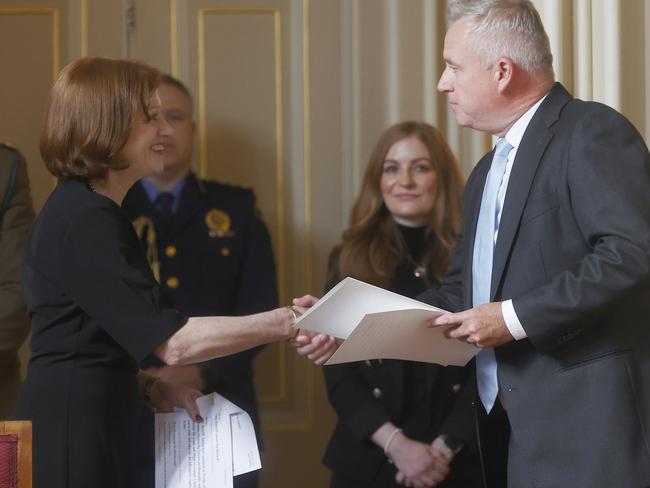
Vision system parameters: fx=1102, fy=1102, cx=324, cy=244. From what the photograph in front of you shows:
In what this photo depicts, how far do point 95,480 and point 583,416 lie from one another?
0.92m

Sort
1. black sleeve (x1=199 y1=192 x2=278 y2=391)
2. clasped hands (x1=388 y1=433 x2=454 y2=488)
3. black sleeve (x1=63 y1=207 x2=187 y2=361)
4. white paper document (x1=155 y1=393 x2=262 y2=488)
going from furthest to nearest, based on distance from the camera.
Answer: black sleeve (x1=199 y1=192 x2=278 y2=391), clasped hands (x1=388 y1=433 x2=454 y2=488), white paper document (x1=155 y1=393 x2=262 y2=488), black sleeve (x1=63 y1=207 x2=187 y2=361)

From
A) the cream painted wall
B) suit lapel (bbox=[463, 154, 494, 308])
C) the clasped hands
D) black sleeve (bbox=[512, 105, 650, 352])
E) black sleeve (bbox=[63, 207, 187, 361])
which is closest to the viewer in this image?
black sleeve (bbox=[512, 105, 650, 352])

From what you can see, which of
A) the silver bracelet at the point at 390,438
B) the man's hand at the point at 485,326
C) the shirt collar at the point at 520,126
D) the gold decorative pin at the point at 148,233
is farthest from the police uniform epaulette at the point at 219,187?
the man's hand at the point at 485,326

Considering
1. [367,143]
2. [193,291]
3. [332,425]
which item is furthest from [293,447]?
[367,143]

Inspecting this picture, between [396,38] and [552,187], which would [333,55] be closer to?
[396,38]

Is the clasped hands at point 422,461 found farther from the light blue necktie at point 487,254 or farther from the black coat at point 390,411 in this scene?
the light blue necktie at point 487,254

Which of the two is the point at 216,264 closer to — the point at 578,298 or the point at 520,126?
the point at 520,126

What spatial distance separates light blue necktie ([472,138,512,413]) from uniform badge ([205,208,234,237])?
1.34 m

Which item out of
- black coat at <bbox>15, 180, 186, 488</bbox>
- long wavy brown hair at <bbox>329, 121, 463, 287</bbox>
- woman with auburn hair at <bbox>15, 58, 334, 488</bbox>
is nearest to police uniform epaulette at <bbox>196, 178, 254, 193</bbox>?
long wavy brown hair at <bbox>329, 121, 463, 287</bbox>

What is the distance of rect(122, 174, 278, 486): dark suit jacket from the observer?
341 cm

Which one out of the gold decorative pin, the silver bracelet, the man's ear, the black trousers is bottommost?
the silver bracelet

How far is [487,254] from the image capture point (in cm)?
225

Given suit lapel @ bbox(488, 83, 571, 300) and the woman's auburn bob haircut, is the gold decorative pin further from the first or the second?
suit lapel @ bbox(488, 83, 571, 300)

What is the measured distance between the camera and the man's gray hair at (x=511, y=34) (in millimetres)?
2232
